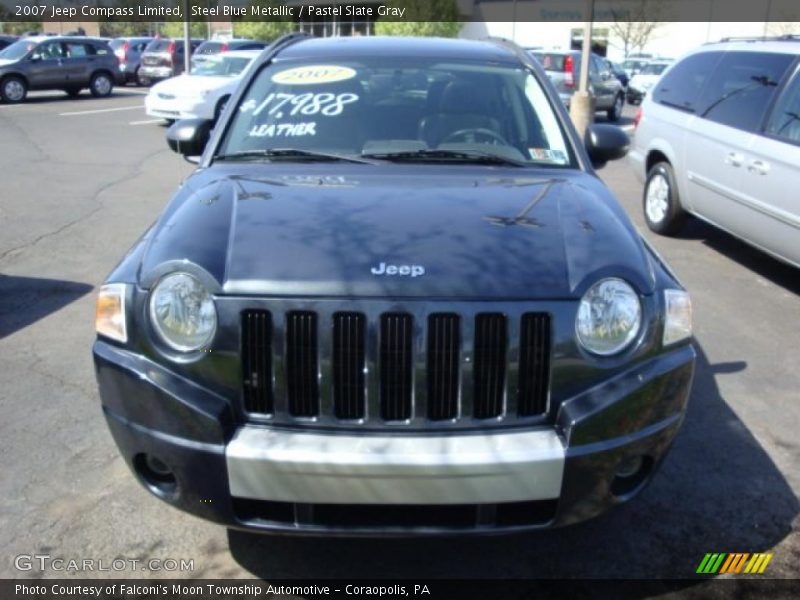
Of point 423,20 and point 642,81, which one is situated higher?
point 423,20

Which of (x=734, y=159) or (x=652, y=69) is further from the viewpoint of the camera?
(x=652, y=69)

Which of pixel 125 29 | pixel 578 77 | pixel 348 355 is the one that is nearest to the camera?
pixel 348 355

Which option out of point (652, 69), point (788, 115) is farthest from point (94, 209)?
point (652, 69)

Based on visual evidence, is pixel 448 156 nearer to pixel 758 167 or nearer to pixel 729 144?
pixel 758 167

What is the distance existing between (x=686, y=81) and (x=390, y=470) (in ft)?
22.5

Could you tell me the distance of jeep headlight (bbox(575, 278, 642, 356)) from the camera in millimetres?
2658

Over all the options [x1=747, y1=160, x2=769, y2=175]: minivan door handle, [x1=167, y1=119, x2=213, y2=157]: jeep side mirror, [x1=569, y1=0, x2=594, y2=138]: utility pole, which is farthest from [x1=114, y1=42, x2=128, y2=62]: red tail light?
[x1=167, y1=119, x2=213, y2=157]: jeep side mirror

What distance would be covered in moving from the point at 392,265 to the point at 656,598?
1545mm

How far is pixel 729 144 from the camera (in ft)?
22.3

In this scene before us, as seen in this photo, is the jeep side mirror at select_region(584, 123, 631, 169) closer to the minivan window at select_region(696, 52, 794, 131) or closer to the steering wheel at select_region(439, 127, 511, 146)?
the steering wheel at select_region(439, 127, 511, 146)

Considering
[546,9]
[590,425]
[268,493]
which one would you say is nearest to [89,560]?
[268,493]

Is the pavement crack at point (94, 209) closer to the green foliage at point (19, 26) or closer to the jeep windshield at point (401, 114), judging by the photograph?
the jeep windshield at point (401, 114)

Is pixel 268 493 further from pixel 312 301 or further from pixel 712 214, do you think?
pixel 712 214

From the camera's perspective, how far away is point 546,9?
195 feet
